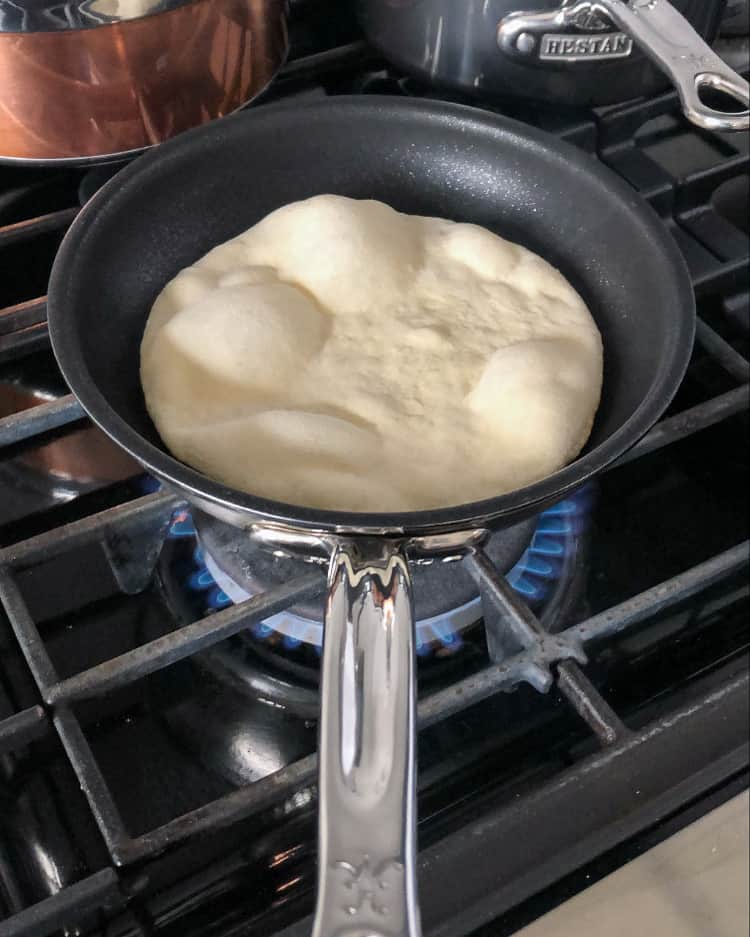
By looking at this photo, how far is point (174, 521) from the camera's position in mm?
617

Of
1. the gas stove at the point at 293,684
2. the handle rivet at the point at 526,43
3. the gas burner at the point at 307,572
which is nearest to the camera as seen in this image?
the gas stove at the point at 293,684

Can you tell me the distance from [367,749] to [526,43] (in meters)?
0.51

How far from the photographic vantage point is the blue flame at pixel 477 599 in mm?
589

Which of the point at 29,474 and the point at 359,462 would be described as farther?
the point at 29,474

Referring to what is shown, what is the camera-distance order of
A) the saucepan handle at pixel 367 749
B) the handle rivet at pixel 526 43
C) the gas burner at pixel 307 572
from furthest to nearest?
1. the handle rivet at pixel 526 43
2. the gas burner at pixel 307 572
3. the saucepan handle at pixel 367 749

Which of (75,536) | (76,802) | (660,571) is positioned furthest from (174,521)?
(660,571)

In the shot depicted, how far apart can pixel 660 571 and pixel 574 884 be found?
217mm

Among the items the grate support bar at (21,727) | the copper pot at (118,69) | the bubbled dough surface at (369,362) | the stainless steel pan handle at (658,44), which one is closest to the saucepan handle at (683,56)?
the stainless steel pan handle at (658,44)

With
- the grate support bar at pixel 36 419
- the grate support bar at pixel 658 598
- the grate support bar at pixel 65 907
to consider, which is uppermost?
the grate support bar at pixel 36 419

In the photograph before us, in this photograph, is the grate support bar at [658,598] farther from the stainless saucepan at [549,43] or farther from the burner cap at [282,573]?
the stainless saucepan at [549,43]

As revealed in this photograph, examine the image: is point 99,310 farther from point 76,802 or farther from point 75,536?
point 76,802

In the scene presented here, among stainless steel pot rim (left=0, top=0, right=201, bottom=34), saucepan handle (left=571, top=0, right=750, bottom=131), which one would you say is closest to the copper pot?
stainless steel pot rim (left=0, top=0, right=201, bottom=34)

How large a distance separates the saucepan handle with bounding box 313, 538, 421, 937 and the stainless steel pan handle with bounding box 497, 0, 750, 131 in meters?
0.33

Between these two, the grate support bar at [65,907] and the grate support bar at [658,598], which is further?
the grate support bar at [658,598]
